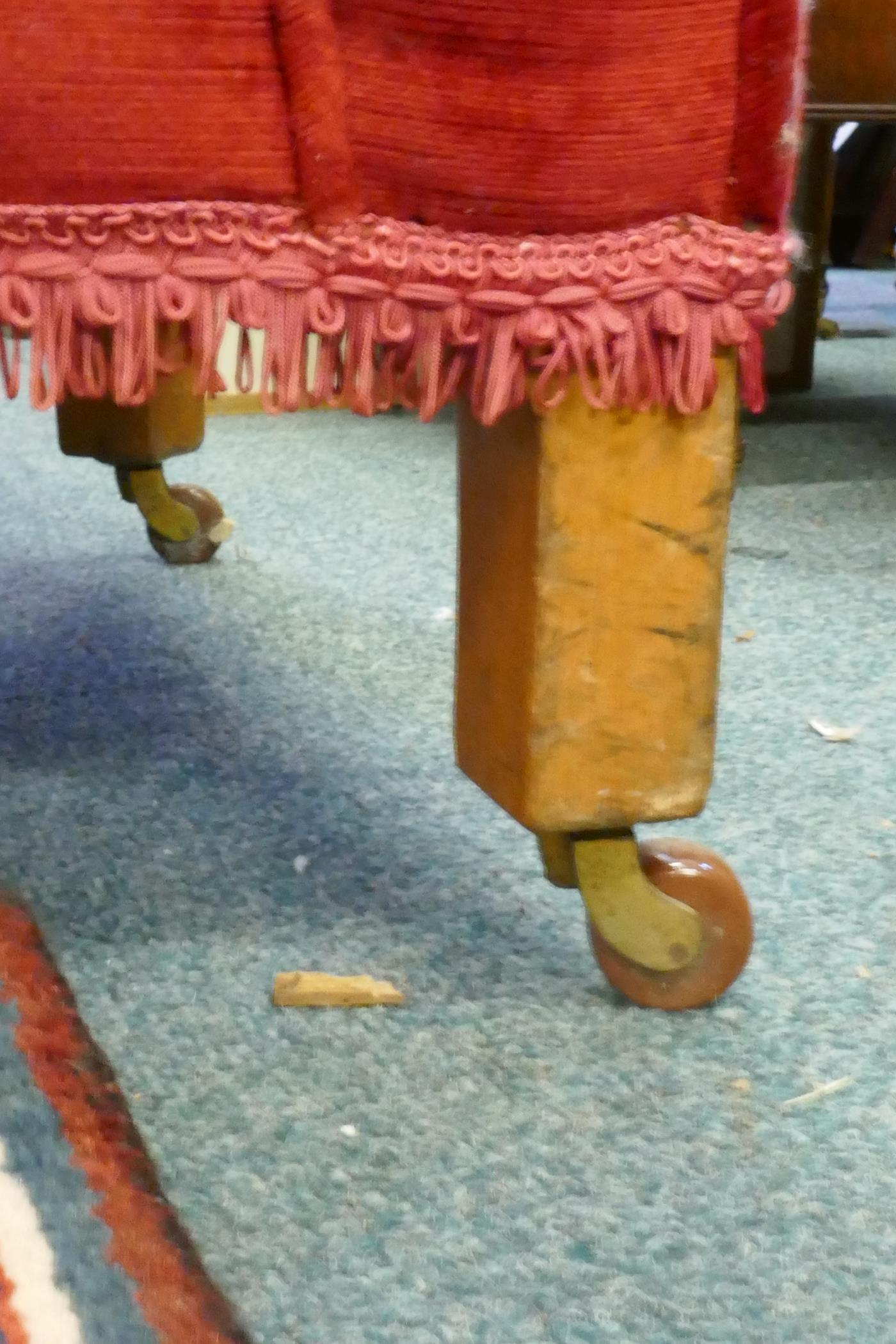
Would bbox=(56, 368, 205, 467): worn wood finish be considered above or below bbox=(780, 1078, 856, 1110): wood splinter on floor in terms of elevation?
above

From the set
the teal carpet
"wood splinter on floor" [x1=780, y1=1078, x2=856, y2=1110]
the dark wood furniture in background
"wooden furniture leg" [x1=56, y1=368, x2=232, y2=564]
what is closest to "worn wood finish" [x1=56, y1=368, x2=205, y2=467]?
"wooden furniture leg" [x1=56, y1=368, x2=232, y2=564]

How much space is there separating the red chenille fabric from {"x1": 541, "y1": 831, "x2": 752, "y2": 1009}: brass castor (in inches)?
7.6

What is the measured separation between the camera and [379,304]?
420 millimetres

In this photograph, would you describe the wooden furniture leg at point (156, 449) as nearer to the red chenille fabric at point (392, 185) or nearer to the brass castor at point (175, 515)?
the brass castor at point (175, 515)

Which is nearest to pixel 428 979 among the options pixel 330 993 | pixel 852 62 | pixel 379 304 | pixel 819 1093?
pixel 330 993

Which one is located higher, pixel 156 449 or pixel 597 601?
pixel 597 601

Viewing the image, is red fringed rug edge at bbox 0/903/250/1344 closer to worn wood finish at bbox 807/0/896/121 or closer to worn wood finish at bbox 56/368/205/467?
worn wood finish at bbox 56/368/205/467

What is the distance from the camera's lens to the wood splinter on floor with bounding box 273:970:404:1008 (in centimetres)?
55

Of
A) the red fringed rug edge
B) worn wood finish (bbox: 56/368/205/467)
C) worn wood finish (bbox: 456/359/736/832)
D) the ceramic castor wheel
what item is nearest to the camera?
the red fringed rug edge

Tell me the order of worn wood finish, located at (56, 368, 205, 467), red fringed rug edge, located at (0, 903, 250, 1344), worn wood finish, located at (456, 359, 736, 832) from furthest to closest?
worn wood finish, located at (56, 368, 205, 467), worn wood finish, located at (456, 359, 736, 832), red fringed rug edge, located at (0, 903, 250, 1344)

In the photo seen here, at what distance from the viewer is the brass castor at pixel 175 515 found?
3.76 feet

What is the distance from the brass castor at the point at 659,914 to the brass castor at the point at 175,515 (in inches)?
27.3

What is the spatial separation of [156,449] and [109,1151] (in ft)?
2.51

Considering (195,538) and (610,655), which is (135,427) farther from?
(610,655)
